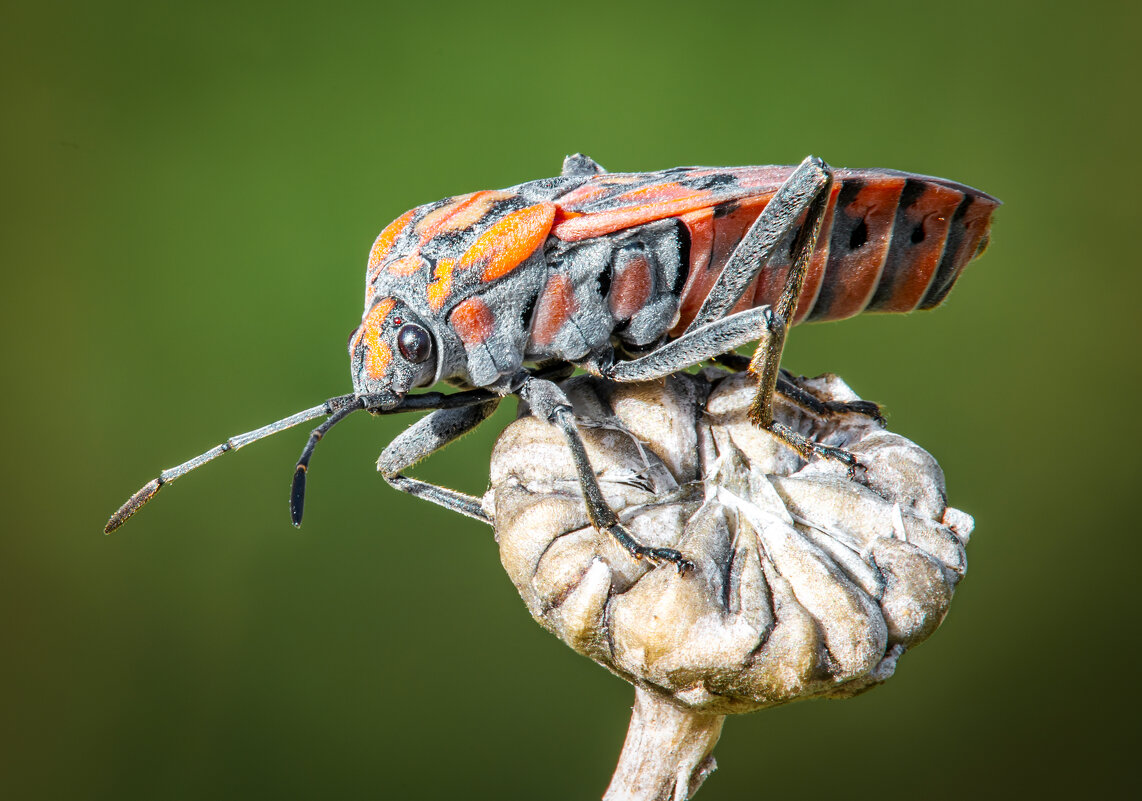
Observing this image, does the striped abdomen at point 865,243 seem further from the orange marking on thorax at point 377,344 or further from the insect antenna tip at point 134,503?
the insect antenna tip at point 134,503

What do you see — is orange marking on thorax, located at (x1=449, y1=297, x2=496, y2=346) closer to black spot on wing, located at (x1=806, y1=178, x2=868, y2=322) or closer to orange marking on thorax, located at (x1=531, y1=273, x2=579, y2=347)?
orange marking on thorax, located at (x1=531, y1=273, x2=579, y2=347)

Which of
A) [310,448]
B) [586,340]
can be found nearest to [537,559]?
[586,340]

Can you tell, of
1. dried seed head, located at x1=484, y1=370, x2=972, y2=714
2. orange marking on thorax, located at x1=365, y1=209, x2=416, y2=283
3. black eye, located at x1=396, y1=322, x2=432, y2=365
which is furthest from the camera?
orange marking on thorax, located at x1=365, y1=209, x2=416, y2=283

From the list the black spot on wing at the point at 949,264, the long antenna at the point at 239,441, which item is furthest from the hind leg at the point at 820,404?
the long antenna at the point at 239,441

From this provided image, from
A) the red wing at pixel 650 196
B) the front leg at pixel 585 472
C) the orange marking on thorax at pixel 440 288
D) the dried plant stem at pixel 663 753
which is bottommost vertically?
the dried plant stem at pixel 663 753

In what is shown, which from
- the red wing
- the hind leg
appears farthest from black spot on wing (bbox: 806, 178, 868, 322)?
the hind leg

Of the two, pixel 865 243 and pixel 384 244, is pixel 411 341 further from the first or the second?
Result: pixel 865 243

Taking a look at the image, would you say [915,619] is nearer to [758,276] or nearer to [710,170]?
[758,276]

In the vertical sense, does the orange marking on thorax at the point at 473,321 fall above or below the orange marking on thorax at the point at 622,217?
below
